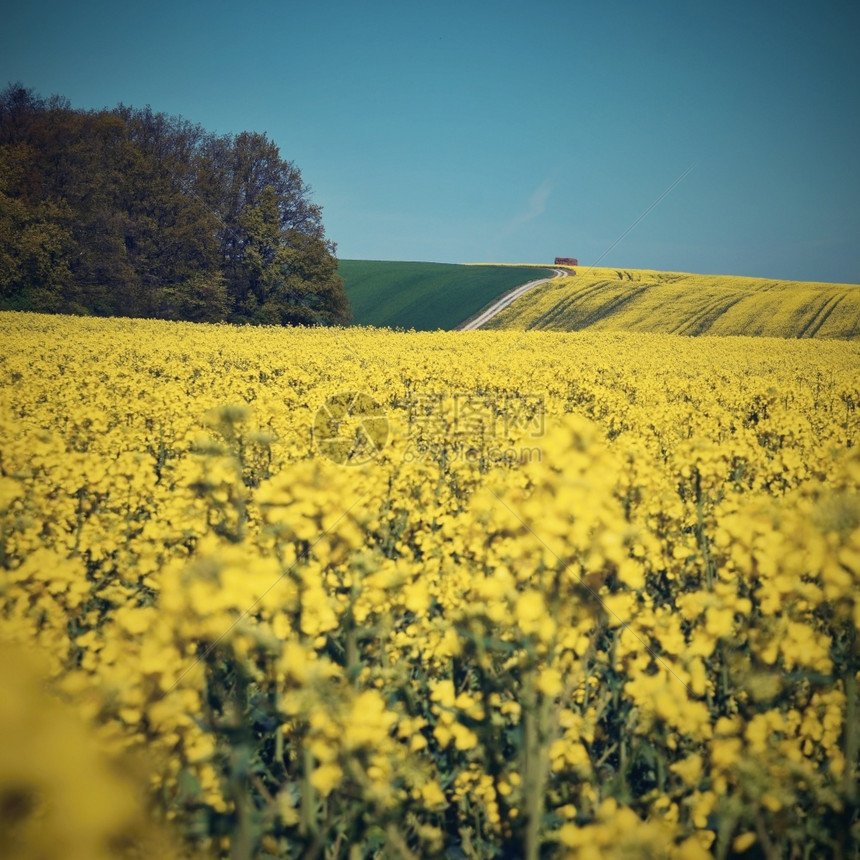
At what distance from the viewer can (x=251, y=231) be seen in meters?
38.3

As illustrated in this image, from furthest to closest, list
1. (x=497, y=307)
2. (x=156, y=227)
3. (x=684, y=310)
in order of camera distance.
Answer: (x=497, y=307)
(x=684, y=310)
(x=156, y=227)

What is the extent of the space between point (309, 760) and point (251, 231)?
40.3 m

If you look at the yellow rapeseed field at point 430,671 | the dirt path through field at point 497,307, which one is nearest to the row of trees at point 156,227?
the dirt path through field at point 497,307

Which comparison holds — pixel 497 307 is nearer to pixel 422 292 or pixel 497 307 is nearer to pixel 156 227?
pixel 422 292

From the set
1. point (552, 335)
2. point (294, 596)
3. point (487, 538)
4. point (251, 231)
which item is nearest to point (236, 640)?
point (294, 596)

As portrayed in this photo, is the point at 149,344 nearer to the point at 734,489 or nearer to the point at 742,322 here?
the point at 734,489

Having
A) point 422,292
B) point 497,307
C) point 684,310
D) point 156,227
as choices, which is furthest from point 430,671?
point 422,292

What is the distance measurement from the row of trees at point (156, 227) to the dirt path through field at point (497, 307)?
1114 cm

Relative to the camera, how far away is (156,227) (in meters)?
Answer: 39.9

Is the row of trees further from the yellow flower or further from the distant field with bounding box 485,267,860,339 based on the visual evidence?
the yellow flower

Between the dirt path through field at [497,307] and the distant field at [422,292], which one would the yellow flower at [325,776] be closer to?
the dirt path through field at [497,307]

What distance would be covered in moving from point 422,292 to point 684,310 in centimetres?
2429

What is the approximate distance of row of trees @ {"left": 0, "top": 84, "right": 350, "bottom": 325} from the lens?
123 feet

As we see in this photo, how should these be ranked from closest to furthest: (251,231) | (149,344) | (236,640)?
(236,640) < (149,344) < (251,231)
